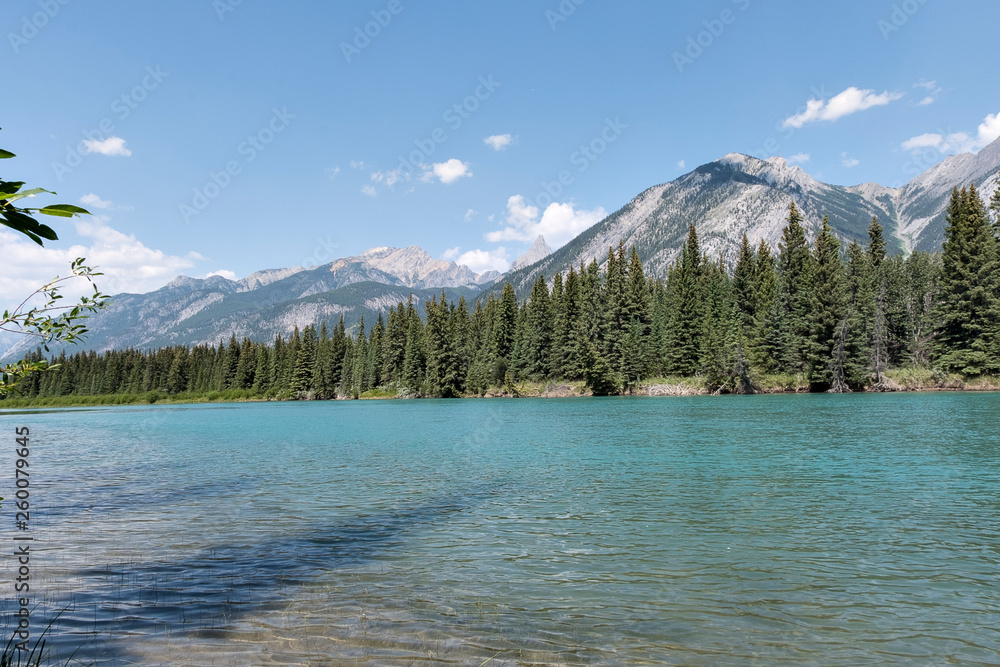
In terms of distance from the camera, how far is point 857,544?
1054 cm

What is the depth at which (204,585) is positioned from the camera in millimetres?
9234

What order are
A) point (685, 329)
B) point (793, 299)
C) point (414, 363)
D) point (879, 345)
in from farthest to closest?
point (414, 363) < point (685, 329) < point (793, 299) < point (879, 345)

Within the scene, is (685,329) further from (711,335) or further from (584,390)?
(584,390)

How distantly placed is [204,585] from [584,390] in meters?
85.7

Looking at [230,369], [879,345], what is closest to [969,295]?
[879,345]

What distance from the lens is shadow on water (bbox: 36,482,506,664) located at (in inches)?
292

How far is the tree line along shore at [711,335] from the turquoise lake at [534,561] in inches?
2183

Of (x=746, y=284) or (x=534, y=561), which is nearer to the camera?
(x=534, y=561)

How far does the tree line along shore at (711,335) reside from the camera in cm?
6769

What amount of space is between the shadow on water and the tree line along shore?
75.2 metres

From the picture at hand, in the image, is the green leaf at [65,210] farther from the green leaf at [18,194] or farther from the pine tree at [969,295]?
the pine tree at [969,295]

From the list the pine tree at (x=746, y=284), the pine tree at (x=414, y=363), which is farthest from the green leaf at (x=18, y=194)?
the pine tree at (x=414, y=363)

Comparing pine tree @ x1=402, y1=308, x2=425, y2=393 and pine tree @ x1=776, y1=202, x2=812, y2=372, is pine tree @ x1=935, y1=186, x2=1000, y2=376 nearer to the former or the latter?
pine tree @ x1=776, y1=202, x2=812, y2=372

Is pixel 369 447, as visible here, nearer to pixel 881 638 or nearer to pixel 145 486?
pixel 145 486
